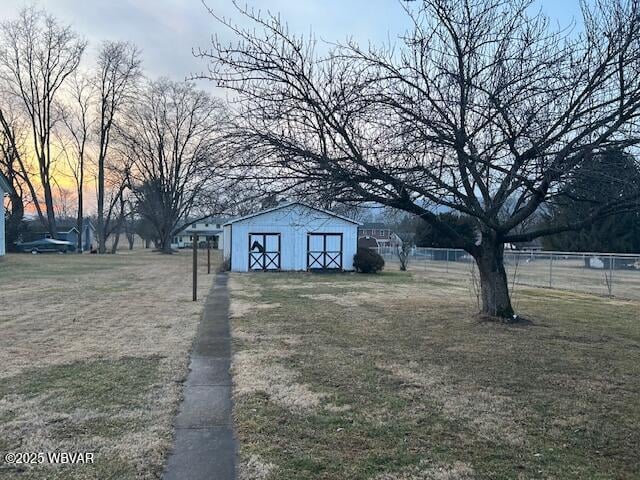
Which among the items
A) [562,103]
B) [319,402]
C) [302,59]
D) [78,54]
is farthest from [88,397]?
[78,54]

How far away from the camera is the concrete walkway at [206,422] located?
351 centimetres

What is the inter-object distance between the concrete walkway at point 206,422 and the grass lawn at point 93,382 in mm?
117

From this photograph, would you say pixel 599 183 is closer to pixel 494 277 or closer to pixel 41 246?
pixel 494 277

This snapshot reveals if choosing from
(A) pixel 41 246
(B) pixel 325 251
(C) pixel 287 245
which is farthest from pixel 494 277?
(A) pixel 41 246

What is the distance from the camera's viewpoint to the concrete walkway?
3.51m

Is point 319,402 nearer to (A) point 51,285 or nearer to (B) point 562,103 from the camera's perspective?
(B) point 562,103

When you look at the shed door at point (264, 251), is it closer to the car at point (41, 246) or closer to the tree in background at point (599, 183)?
the tree in background at point (599, 183)

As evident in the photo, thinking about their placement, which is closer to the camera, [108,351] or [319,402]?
[319,402]

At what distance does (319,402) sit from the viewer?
5027mm

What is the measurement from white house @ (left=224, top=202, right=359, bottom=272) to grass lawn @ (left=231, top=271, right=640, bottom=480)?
1763cm

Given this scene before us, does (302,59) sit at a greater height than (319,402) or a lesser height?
greater

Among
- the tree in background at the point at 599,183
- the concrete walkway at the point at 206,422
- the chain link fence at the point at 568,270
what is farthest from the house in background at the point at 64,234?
the tree in background at the point at 599,183

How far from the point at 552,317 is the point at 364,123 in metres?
6.69

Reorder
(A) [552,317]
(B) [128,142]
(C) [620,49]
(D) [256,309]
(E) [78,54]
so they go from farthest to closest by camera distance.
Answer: (B) [128,142] < (E) [78,54] < (D) [256,309] < (A) [552,317] < (C) [620,49]
